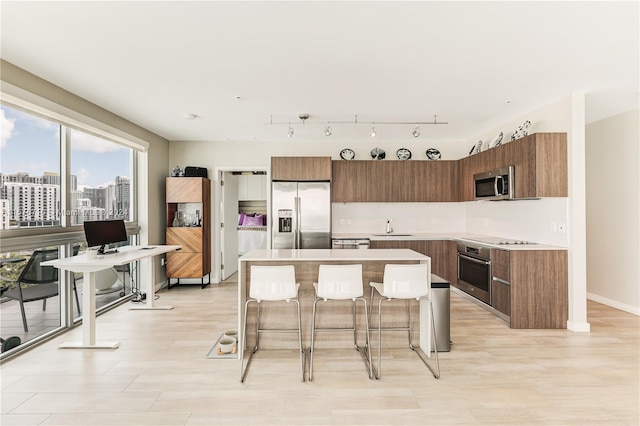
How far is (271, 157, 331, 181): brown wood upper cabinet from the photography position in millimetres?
5770

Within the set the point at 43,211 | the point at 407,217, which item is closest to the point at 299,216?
the point at 407,217

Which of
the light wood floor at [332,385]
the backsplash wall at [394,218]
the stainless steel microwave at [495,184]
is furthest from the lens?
the backsplash wall at [394,218]

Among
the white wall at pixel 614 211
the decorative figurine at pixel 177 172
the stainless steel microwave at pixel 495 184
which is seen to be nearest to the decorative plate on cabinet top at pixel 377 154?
the stainless steel microwave at pixel 495 184

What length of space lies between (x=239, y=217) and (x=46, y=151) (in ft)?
18.5

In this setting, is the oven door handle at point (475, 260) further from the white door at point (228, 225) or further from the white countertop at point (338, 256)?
the white door at point (228, 225)

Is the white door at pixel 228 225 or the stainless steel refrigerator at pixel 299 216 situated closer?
the stainless steel refrigerator at pixel 299 216

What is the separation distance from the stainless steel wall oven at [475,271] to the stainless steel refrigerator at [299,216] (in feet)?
A: 6.87

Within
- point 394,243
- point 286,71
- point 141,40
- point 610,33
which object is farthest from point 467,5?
point 394,243

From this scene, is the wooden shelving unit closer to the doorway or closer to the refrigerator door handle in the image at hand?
the doorway

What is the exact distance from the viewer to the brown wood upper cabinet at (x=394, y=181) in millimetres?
6020

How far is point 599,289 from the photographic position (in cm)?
494

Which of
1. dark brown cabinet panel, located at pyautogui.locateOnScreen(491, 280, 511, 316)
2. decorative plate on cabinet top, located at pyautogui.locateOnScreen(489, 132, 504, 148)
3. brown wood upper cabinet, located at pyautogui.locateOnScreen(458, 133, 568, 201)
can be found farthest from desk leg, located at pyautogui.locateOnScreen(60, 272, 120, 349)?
decorative plate on cabinet top, located at pyautogui.locateOnScreen(489, 132, 504, 148)

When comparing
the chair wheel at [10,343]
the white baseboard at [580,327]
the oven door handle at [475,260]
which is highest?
the oven door handle at [475,260]

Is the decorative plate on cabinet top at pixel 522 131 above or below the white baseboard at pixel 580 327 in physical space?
above
